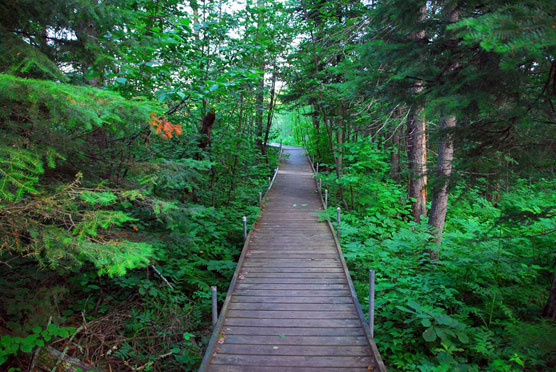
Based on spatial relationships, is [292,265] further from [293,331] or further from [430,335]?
[430,335]

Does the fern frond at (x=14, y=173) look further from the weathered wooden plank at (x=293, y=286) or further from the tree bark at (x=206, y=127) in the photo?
the tree bark at (x=206, y=127)

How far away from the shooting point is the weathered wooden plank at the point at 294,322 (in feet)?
14.7

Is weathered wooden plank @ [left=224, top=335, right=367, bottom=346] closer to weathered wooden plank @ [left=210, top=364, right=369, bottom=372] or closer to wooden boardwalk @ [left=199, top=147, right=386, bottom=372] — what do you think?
wooden boardwalk @ [left=199, top=147, right=386, bottom=372]

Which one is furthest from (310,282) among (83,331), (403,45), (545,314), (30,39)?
(30,39)

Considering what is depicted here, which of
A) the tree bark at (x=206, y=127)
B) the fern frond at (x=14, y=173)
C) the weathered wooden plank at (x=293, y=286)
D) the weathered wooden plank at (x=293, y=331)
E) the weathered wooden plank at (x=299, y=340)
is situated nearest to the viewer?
the fern frond at (x=14, y=173)

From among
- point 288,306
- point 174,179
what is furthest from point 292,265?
point 174,179

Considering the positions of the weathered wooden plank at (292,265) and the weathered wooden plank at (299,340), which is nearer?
the weathered wooden plank at (299,340)

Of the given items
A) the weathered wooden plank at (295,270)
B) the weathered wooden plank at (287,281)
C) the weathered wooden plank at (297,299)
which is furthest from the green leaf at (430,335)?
the weathered wooden plank at (295,270)

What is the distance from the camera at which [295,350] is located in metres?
4.00

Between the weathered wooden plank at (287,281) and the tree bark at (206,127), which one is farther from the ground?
the tree bark at (206,127)

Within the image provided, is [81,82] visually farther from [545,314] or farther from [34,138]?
[545,314]

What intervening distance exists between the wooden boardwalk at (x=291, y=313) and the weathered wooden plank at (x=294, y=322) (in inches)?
0.6

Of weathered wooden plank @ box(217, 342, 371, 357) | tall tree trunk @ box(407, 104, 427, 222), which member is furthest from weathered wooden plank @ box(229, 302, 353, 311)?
tall tree trunk @ box(407, 104, 427, 222)

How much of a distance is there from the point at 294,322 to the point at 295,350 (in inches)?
23.6
